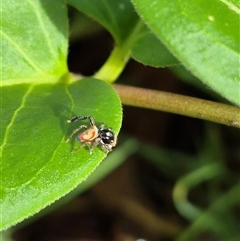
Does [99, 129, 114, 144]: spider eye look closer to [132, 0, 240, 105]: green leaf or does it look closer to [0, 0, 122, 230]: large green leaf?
[0, 0, 122, 230]: large green leaf

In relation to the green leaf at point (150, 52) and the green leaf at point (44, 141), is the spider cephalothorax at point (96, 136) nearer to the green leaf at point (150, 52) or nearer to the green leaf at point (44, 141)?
the green leaf at point (44, 141)

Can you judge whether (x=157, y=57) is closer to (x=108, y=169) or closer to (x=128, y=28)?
(x=128, y=28)

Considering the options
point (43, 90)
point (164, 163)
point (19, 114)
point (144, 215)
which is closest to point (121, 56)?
point (43, 90)

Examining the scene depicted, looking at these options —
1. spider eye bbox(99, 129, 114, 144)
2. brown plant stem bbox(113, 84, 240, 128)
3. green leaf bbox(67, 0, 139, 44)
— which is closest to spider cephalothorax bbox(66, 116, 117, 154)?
spider eye bbox(99, 129, 114, 144)

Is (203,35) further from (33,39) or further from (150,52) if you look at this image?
(33,39)

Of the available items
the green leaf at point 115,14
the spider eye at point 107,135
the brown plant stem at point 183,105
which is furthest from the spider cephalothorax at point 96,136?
the green leaf at point 115,14

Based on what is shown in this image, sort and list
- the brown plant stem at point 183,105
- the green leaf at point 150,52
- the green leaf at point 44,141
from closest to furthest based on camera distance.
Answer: the green leaf at point 44,141
the brown plant stem at point 183,105
the green leaf at point 150,52
